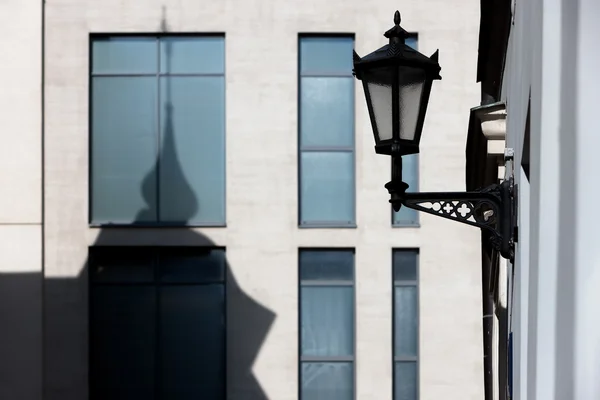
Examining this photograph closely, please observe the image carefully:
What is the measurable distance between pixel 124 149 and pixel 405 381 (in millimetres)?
6448

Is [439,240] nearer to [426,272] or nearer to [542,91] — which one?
[426,272]

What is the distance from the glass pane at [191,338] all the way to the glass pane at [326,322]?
1468mm

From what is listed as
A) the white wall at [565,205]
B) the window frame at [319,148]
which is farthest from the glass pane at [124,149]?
the white wall at [565,205]

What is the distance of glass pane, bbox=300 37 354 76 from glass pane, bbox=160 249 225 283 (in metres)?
3.65

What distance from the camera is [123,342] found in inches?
1019

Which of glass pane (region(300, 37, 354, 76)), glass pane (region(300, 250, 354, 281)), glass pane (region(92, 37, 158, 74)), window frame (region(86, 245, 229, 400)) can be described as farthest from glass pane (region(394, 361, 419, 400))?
glass pane (region(92, 37, 158, 74))

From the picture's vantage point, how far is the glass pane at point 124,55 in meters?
25.7

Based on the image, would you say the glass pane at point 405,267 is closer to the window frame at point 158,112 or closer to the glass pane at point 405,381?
the glass pane at point 405,381

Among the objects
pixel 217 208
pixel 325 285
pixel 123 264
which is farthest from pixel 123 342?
pixel 325 285

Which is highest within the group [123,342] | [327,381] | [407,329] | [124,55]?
[124,55]

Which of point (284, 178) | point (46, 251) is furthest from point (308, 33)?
point (46, 251)

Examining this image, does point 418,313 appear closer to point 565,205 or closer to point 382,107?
point 382,107

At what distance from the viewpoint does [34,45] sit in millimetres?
25734

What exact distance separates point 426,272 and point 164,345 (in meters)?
4.81
